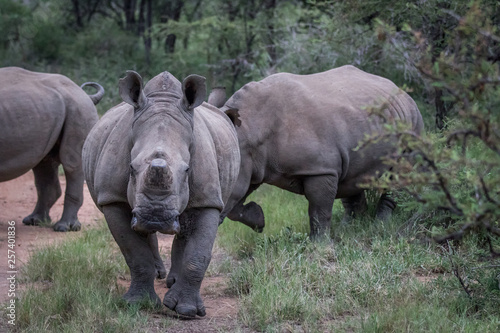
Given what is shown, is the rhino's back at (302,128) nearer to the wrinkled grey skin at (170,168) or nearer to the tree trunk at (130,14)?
the wrinkled grey skin at (170,168)

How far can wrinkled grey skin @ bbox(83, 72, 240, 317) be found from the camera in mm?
4805

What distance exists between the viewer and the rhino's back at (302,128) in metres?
6.87

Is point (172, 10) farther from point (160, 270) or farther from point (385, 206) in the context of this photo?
point (160, 270)

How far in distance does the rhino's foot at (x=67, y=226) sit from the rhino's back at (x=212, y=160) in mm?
3330

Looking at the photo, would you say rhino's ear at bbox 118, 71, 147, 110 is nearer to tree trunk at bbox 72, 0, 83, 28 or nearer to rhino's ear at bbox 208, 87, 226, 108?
rhino's ear at bbox 208, 87, 226, 108

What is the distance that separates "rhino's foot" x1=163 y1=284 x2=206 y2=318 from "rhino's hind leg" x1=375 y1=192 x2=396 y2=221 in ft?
9.71

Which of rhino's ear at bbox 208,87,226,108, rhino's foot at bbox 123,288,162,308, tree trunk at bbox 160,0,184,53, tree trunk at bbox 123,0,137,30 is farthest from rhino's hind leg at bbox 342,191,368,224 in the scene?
tree trunk at bbox 123,0,137,30

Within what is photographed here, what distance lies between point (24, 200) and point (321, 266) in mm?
6291

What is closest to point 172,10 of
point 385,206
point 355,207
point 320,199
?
point 355,207

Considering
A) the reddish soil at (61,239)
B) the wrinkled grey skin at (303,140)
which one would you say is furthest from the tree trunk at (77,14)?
the wrinkled grey skin at (303,140)

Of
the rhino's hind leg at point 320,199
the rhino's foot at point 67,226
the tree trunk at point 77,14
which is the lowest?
the tree trunk at point 77,14

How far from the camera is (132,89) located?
5172mm

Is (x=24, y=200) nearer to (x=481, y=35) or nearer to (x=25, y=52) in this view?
(x=25, y=52)

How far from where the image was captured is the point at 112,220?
5266 millimetres
